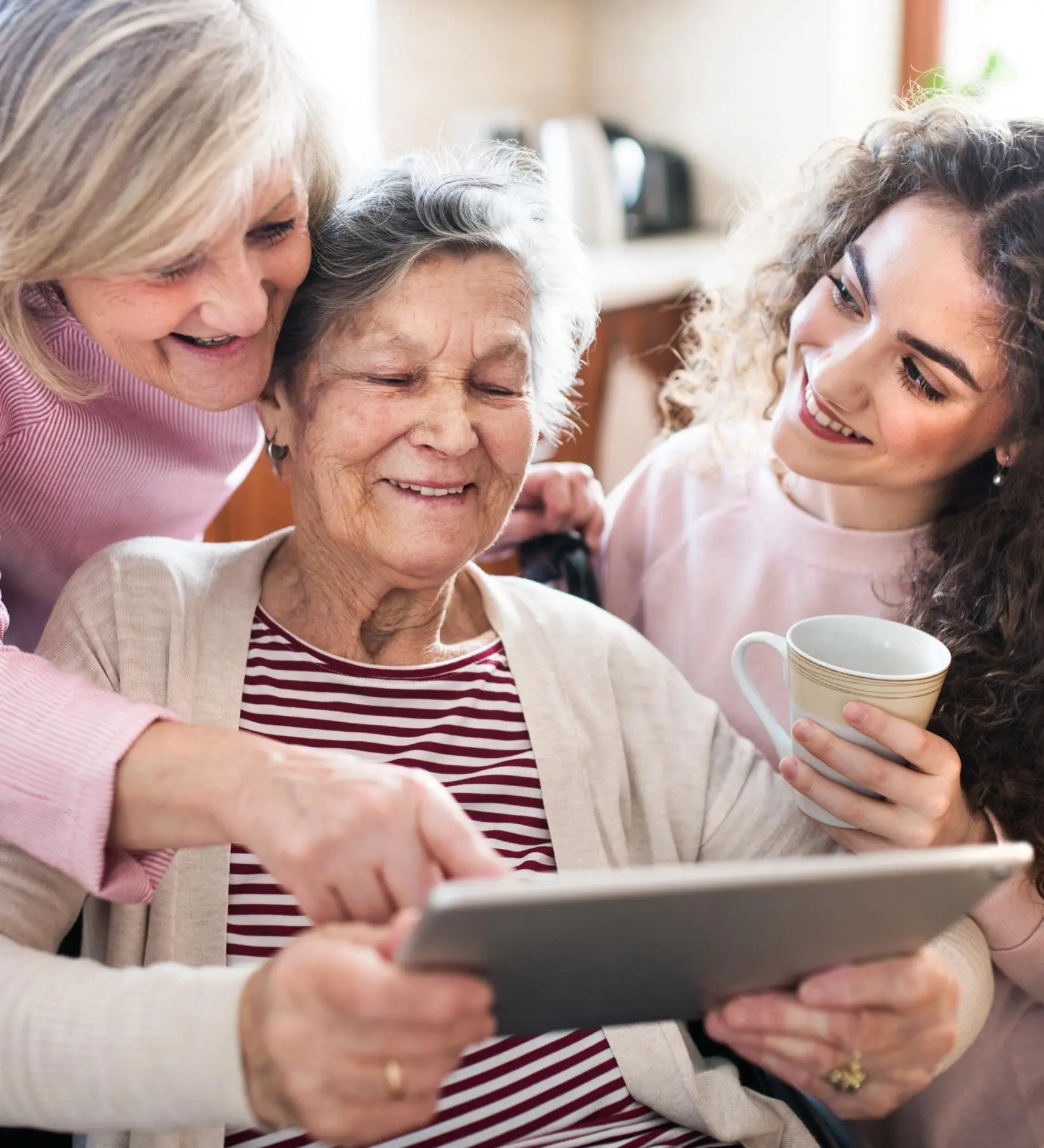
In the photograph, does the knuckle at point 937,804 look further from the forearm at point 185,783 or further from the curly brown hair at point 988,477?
the forearm at point 185,783

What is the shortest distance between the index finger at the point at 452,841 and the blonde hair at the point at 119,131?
495mm

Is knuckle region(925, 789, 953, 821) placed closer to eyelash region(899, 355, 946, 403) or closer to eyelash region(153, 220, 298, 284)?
eyelash region(899, 355, 946, 403)

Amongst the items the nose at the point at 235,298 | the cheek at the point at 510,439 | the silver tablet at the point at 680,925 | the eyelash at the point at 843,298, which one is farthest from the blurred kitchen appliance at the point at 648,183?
the silver tablet at the point at 680,925

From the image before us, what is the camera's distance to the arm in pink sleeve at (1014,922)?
49.9 inches

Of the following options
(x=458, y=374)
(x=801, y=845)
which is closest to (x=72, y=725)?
(x=458, y=374)

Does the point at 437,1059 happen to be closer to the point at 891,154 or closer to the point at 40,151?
the point at 40,151

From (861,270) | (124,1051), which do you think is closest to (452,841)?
(124,1051)

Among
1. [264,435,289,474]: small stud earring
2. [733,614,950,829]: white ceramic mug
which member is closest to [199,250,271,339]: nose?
[264,435,289,474]: small stud earring

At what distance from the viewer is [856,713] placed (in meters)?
1.12

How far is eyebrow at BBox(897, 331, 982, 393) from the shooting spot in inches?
53.2

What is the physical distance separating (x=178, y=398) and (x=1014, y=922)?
969mm

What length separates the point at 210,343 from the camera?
3.79 ft

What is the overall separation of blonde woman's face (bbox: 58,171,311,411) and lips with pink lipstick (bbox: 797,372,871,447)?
60 centimetres

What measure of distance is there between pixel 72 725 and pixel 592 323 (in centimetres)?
79
